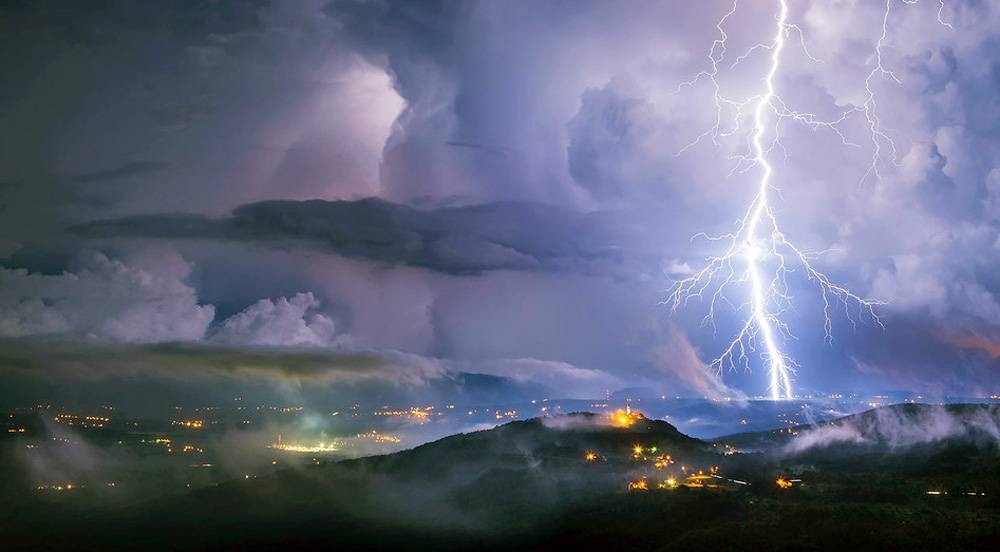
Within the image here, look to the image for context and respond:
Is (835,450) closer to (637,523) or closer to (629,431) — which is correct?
(629,431)

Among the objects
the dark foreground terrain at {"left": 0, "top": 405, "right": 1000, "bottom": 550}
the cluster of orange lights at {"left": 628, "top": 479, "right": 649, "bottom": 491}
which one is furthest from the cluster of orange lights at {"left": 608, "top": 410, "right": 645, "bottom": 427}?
the cluster of orange lights at {"left": 628, "top": 479, "right": 649, "bottom": 491}

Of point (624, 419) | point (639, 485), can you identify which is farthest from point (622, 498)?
point (624, 419)

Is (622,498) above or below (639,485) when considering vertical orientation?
below

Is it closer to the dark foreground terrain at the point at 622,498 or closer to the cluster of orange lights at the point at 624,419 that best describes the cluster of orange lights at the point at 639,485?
the dark foreground terrain at the point at 622,498

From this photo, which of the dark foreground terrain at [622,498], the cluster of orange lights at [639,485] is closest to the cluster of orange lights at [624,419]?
the dark foreground terrain at [622,498]

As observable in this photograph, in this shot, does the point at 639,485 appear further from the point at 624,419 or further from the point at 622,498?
the point at 624,419

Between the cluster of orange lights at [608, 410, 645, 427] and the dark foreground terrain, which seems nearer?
the dark foreground terrain

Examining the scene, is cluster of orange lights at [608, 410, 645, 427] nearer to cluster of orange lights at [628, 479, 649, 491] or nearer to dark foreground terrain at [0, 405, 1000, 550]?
dark foreground terrain at [0, 405, 1000, 550]

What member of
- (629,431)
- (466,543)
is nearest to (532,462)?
(629,431)
